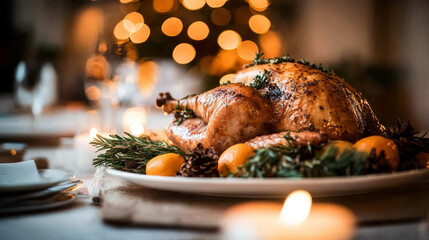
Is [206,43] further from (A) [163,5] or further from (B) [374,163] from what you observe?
(B) [374,163]

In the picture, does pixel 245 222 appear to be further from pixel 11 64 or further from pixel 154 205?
pixel 11 64

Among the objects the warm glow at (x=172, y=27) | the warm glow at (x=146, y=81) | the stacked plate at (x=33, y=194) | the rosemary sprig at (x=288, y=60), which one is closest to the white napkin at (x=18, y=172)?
the stacked plate at (x=33, y=194)

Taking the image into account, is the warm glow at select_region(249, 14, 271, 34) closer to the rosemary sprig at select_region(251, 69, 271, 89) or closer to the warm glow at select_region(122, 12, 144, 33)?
the warm glow at select_region(122, 12, 144, 33)

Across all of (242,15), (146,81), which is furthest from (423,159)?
(242,15)

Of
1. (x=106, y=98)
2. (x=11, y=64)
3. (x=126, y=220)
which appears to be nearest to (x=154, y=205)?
(x=126, y=220)

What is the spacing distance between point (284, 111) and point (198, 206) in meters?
0.48

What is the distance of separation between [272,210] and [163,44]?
9.78ft

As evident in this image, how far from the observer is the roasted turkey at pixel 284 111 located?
3.79 ft

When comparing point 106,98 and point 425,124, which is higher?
point 106,98

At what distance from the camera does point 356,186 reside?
2.74 feet

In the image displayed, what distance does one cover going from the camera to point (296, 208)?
0.83 meters

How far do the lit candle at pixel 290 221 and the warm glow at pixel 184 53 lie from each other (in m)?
3.18

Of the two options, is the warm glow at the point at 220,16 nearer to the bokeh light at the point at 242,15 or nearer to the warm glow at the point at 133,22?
the bokeh light at the point at 242,15

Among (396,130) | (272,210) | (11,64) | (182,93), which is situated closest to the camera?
(272,210)
